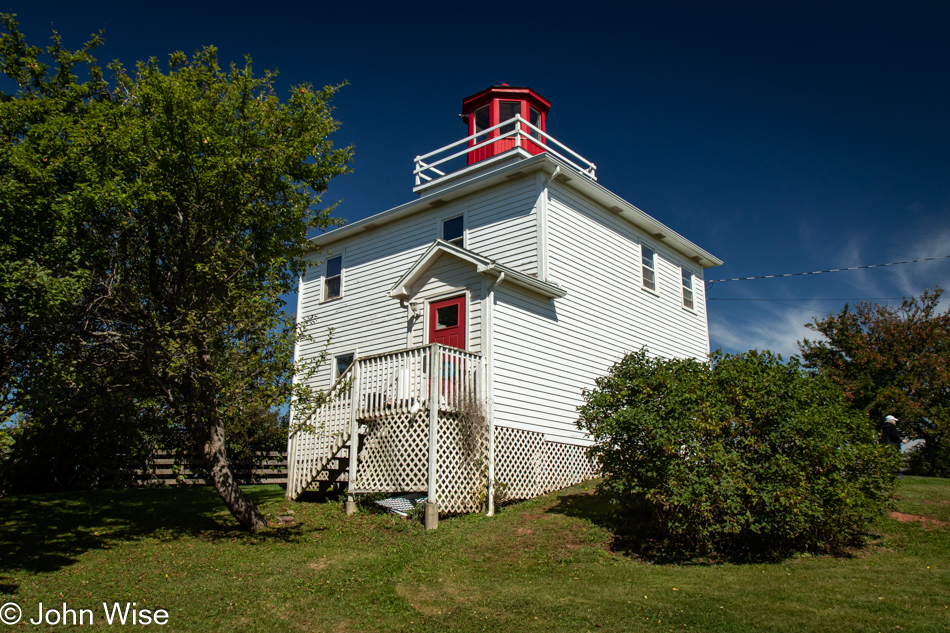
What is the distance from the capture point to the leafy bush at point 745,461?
7887mm

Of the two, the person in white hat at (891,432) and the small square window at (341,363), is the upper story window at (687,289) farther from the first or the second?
Result: the small square window at (341,363)

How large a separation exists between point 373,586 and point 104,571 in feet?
11.4

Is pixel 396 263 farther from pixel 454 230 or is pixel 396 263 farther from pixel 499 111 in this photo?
pixel 499 111

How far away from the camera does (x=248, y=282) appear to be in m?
10.7

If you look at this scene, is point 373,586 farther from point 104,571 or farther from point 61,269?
point 61,269

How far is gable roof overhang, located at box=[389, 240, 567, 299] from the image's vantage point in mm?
13148

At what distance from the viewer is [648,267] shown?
18.3 metres

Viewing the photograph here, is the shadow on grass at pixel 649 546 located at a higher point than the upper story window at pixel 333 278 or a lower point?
lower

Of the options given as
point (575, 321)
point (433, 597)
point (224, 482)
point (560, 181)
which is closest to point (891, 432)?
point (575, 321)

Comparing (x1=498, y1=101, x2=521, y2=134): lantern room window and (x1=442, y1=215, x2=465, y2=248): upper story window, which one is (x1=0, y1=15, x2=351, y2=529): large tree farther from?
(x1=498, y1=101, x2=521, y2=134): lantern room window

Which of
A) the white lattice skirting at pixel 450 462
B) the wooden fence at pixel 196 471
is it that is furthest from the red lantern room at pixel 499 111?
the wooden fence at pixel 196 471

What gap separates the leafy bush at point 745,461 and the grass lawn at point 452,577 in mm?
540

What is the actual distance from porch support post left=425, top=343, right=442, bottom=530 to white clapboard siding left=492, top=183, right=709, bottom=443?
6.49 feet

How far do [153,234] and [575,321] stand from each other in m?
9.25
